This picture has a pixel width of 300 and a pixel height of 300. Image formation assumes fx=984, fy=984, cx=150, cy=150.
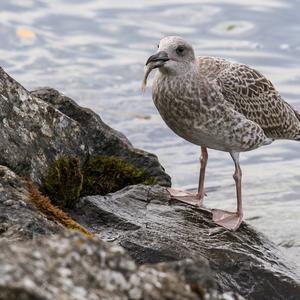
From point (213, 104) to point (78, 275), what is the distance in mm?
5433

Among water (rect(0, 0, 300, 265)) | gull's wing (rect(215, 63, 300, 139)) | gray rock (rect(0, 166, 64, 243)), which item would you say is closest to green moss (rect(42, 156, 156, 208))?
gray rock (rect(0, 166, 64, 243))

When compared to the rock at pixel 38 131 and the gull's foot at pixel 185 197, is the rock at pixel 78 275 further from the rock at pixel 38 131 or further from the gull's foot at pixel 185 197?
the gull's foot at pixel 185 197

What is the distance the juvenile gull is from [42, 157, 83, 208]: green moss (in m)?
1.20

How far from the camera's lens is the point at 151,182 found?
8.99 metres

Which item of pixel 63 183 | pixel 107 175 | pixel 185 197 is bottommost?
pixel 185 197

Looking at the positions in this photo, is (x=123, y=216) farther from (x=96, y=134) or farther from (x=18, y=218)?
(x=18, y=218)

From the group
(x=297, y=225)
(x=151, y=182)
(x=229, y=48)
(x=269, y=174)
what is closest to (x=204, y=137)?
(x=151, y=182)

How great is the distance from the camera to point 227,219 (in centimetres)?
846

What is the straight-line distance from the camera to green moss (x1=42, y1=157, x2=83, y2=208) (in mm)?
7621

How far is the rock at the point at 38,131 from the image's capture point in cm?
754

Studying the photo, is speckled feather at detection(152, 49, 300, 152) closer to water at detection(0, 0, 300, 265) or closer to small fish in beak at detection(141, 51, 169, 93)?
small fish in beak at detection(141, 51, 169, 93)

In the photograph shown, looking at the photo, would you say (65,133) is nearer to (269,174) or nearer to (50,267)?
(50,267)

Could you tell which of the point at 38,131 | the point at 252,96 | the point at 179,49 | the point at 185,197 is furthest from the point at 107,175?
the point at 252,96

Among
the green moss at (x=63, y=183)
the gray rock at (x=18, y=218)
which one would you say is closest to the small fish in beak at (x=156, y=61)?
the green moss at (x=63, y=183)
